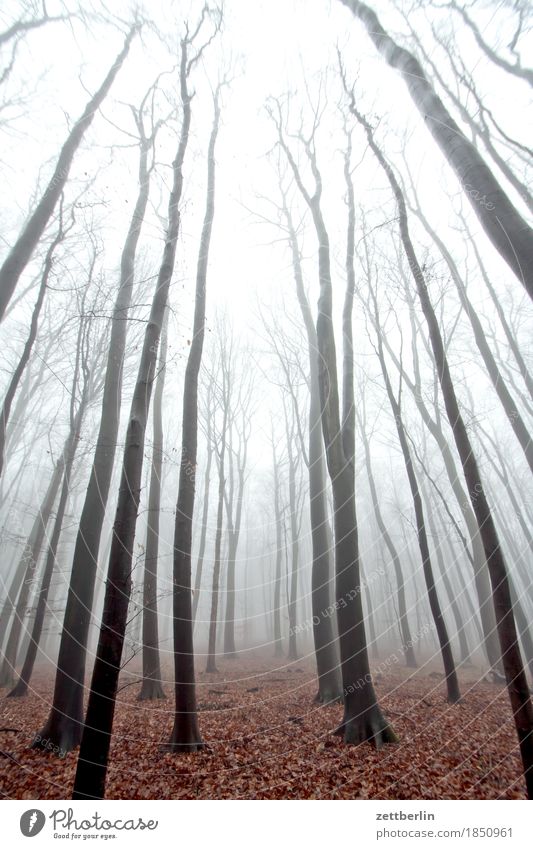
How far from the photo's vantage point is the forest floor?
11.7 feet

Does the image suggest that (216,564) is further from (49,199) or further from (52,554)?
(49,199)

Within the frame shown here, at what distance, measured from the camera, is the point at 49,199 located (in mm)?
6215

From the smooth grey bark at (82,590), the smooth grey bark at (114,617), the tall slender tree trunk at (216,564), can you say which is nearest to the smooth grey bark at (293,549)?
the tall slender tree trunk at (216,564)

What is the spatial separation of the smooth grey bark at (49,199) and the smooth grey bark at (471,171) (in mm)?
5681

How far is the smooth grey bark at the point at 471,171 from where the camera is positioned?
10.2 feet

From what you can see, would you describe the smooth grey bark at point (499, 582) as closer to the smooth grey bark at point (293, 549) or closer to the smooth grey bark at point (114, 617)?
the smooth grey bark at point (114, 617)

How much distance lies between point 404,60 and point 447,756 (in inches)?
345

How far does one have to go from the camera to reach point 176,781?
3.79 metres

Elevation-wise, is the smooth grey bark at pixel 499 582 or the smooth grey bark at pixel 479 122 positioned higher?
the smooth grey bark at pixel 479 122

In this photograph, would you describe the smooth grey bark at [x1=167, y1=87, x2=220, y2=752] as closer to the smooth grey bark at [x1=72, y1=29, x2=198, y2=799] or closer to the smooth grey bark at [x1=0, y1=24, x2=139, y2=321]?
the smooth grey bark at [x1=72, y1=29, x2=198, y2=799]

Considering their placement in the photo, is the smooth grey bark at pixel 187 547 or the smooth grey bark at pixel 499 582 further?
the smooth grey bark at pixel 187 547

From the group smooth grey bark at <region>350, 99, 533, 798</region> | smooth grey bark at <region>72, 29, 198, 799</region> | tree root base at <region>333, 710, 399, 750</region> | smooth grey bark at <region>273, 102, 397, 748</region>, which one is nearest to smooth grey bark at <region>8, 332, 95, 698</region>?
smooth grey bark at <region>72, 29, 198, 799</region>
